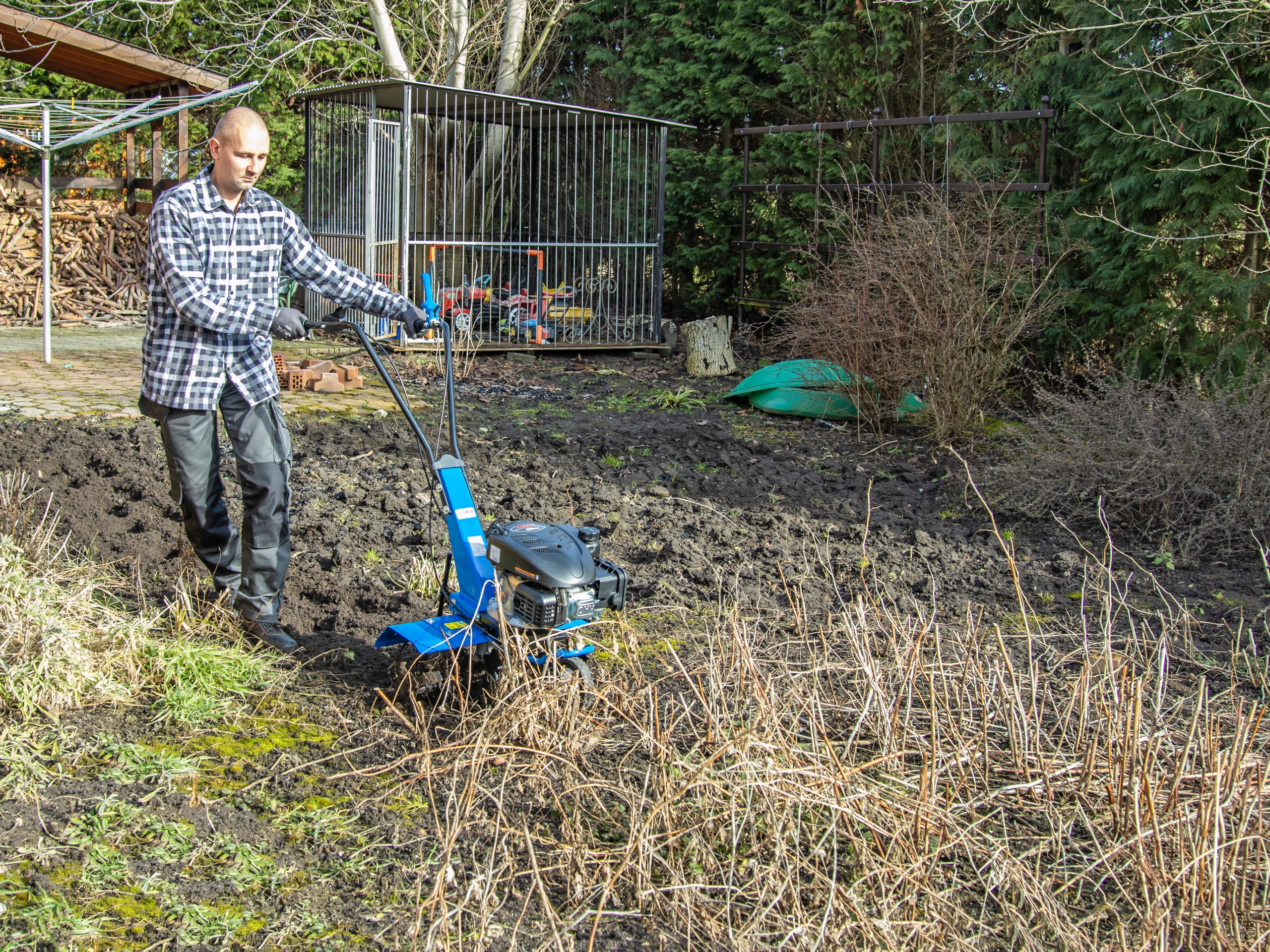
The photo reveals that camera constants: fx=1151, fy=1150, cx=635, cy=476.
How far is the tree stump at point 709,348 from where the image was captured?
448 inches

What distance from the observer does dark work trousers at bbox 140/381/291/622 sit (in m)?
3.83

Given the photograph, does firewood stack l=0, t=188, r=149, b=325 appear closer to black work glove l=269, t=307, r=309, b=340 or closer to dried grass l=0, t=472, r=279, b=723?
dried grass l=0, t=472, r=279, b=723

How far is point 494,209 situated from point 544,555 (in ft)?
36.5

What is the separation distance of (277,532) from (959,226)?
591cm

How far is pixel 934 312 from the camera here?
25.3ft

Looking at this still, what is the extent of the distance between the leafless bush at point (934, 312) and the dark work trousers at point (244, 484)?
497 cm

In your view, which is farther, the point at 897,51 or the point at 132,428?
the point at 897,51

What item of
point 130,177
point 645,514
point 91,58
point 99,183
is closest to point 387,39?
point 91,58

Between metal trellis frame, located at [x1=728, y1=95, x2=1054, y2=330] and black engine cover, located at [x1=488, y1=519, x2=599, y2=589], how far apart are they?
564 cm

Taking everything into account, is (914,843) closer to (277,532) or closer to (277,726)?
(277,726)

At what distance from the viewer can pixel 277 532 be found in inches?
156

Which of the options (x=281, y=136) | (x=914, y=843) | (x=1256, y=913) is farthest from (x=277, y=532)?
(x=281, y=136)

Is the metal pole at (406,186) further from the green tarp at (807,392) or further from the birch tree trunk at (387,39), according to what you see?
the green tarp at (807,392)

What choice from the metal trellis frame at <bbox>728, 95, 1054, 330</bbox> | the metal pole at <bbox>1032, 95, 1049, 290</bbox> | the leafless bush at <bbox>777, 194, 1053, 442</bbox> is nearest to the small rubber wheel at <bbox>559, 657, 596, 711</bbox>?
the leafless bush at <bbox>777, 194, 1053, 442</bbox>
